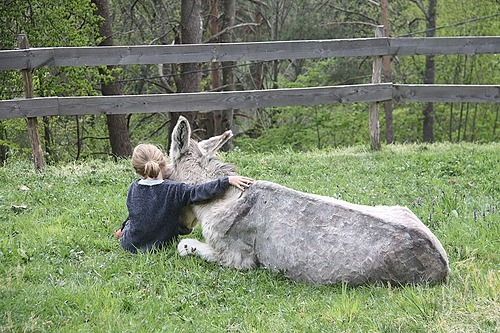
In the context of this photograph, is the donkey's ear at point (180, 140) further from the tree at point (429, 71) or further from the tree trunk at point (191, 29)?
the tree at point (429, 71)

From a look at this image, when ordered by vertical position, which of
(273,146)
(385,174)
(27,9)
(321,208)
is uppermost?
(27,9)

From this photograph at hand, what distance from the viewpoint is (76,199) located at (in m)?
7.97

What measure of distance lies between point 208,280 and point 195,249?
1.77 feet

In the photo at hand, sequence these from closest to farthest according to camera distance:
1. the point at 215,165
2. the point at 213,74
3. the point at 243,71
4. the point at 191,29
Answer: the point at 215,165 → the point at 191,29 → the point at 213,74 → the point at 243,71

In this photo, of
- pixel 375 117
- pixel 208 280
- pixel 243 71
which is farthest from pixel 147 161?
pixel 243 71

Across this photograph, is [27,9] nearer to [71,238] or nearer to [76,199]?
[76,199]

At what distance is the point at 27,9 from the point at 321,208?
13481mm

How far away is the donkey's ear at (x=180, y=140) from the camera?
5957mm

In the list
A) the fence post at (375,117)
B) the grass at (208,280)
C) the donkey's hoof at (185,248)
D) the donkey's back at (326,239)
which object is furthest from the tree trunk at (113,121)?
the donkey's back at (326,239)

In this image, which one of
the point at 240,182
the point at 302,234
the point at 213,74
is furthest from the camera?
the point at 213,74

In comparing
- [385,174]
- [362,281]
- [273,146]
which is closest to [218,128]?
[273,146]

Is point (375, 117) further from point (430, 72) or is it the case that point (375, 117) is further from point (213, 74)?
point (430, 72)

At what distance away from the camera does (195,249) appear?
→ 18.5 ft

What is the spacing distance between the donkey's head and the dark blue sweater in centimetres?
20
